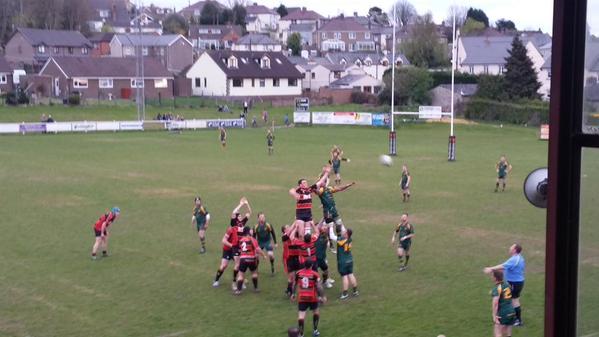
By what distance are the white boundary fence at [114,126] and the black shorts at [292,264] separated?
167 ft

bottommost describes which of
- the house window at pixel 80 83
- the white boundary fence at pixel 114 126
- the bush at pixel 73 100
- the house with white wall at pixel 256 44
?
the white boundary fence at pixel 114 126

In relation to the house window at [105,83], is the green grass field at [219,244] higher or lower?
lower

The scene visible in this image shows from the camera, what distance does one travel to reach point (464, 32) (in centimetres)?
12544

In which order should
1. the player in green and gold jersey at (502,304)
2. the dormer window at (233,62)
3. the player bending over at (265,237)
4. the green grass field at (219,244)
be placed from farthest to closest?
the dormer window at (233,62), the player bending over at (265,237), the green grass field at (219,244), the player in green and gold jersey at (502,304)

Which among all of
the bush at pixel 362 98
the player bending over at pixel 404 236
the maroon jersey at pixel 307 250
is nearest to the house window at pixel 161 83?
the bush at pixel 362 98

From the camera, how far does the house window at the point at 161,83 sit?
309ft

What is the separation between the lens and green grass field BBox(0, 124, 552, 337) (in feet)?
48.6

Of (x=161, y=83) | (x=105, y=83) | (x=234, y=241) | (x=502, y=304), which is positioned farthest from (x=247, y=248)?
(x=161, y=83)

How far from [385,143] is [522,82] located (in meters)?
23.9

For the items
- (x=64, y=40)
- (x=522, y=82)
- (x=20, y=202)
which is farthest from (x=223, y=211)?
(x=64, y=40)

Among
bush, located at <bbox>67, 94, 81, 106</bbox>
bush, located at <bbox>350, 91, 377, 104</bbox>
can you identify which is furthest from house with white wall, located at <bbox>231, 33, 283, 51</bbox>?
bush, located at <bbox>67, 94, 81, 106</bbox>

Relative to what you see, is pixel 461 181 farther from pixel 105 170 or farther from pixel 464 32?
pixel 464 32

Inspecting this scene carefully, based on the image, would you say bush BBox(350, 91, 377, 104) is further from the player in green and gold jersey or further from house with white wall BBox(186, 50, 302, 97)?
the player in green and gold jersey

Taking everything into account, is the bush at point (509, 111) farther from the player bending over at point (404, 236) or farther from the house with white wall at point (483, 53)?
the player bending over at point (404, 236)
